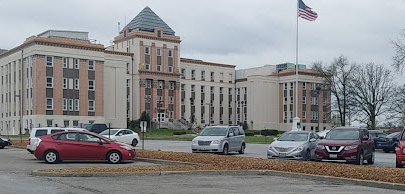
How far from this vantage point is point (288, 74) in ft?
335

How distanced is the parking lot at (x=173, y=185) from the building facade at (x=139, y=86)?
4940cm

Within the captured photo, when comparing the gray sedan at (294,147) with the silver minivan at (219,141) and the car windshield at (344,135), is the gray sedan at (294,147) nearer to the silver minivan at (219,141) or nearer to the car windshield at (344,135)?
the car windshield at (344,135)

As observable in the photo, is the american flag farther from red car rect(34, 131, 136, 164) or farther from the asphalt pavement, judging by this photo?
red car rect(34, 131, 136, 164)

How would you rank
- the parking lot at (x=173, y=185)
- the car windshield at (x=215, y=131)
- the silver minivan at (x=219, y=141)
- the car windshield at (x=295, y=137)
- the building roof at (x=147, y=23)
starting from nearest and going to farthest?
the parking lot at (x=173, y=185) → the car windshield at (x=295, y=137) → the silver minivan at (x=219, y=141) → the car windshield at (x=215, y=131) → the building roof at (x=147, y=23)

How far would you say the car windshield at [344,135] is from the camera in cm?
2317

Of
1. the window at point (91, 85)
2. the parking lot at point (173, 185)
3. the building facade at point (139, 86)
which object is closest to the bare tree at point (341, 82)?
the building facade at point (139, 86)

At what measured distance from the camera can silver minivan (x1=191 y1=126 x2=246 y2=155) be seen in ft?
93.6

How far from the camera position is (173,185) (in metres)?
14.7

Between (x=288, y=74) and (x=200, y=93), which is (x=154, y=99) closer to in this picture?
(x=200, y=93)

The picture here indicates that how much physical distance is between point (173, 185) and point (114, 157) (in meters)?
8.92

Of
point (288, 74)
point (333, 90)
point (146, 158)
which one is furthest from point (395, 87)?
point (146, 158)

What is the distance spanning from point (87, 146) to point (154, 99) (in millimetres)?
71443

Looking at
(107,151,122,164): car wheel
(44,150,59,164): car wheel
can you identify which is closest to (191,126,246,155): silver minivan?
(107,151,122,164): car wheel

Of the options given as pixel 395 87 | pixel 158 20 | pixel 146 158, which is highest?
pixel 158 20
